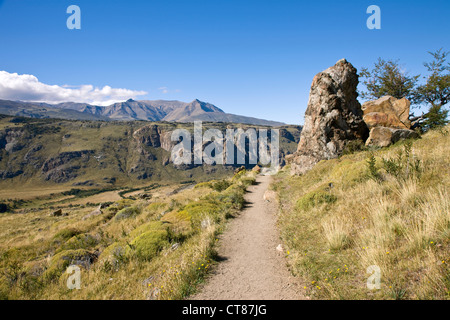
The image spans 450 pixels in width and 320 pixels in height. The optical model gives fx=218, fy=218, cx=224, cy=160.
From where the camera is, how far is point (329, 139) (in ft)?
72.3

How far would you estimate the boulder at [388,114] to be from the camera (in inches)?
842

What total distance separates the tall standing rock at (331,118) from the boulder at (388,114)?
1.19 meters

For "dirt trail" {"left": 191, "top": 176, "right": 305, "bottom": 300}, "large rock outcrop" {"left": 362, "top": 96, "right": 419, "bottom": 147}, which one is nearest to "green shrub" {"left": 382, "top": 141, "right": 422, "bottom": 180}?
"dirt trail" {"left": 191, "top": 176, "right": 305, "bottom": 300}

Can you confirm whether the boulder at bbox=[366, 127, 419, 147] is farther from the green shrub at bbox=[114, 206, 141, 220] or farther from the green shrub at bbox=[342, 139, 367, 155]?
the green shrub at bbox=[114, 206, 141, 220]

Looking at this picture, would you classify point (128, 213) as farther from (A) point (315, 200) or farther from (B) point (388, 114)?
(B) point (388, 114)

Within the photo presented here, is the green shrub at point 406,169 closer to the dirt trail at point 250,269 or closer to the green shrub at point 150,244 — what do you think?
the dirt trail at point 250,269

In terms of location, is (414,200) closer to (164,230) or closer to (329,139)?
(164,230)

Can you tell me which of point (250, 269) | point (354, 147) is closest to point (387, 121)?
point (354, 147)

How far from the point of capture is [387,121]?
22.0 metres

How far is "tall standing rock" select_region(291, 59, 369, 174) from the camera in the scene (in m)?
21.9

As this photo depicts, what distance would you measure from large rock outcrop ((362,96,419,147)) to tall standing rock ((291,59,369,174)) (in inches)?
57.8

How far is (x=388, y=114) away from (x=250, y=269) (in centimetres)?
2371

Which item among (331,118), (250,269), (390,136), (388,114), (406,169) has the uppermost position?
(388,114)

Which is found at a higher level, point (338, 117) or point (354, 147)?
point (338, 117)
